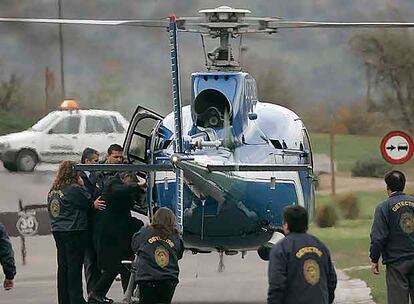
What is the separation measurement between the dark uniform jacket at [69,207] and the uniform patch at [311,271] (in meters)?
4.48

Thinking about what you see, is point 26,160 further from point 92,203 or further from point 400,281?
point 400,281

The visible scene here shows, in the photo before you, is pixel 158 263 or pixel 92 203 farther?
pixel 92 203

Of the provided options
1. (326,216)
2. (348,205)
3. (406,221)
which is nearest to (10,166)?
(326,216)

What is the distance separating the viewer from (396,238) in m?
13.1

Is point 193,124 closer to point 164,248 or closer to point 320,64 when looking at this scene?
point 164,248

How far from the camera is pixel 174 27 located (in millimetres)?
13273

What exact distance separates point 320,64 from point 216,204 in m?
21.4

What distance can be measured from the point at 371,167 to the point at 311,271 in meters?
22.6

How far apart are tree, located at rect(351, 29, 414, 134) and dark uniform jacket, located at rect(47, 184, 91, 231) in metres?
19.4

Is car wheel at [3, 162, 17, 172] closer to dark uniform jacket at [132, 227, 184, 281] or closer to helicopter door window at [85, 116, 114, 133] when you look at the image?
helicopter door window at [85, 116, 114, 133]

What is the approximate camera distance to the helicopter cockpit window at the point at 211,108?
14.9 meters

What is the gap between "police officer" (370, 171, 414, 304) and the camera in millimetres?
13039

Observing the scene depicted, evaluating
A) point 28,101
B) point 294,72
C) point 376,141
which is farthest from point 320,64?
point 28,101

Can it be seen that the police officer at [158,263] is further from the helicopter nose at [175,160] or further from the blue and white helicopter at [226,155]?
the blue and white helicopter at [226,155]
